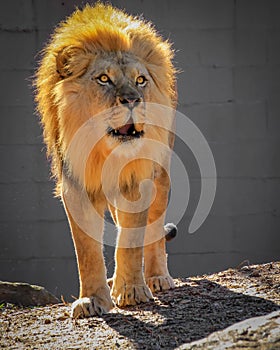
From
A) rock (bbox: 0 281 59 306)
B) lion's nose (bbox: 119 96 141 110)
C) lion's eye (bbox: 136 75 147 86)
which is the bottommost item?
rock (bbox: 0 281 59 306)

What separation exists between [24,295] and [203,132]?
7.43 ft

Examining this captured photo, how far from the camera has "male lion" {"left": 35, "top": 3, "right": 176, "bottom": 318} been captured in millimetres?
3451

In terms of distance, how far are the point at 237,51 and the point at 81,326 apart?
3273mm

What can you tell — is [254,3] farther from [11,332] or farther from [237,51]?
[11,332]

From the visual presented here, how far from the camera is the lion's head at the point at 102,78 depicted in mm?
3416

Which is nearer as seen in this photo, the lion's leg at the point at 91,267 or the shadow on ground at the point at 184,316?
the shadow on ground at the point at 184,316

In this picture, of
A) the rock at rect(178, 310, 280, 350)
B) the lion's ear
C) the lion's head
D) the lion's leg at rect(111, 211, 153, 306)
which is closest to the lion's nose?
the lion's head

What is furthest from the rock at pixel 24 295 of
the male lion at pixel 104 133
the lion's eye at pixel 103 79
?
the lion's eye at pixel 103 79

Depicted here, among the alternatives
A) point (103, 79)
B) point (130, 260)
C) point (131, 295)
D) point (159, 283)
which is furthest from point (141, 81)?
point (159, 283)

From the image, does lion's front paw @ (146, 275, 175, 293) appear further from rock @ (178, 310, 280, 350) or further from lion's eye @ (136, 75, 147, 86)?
rock @ (178, 310, 280, 350)

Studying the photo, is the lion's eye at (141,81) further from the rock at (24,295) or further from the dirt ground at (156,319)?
the rock at (24,295)

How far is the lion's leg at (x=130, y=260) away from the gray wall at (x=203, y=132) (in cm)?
223

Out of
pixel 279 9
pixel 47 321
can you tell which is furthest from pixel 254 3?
pixel 47 321

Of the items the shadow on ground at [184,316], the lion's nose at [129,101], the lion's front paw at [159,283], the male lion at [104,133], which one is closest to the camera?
the shadow on ground at [184,316]
